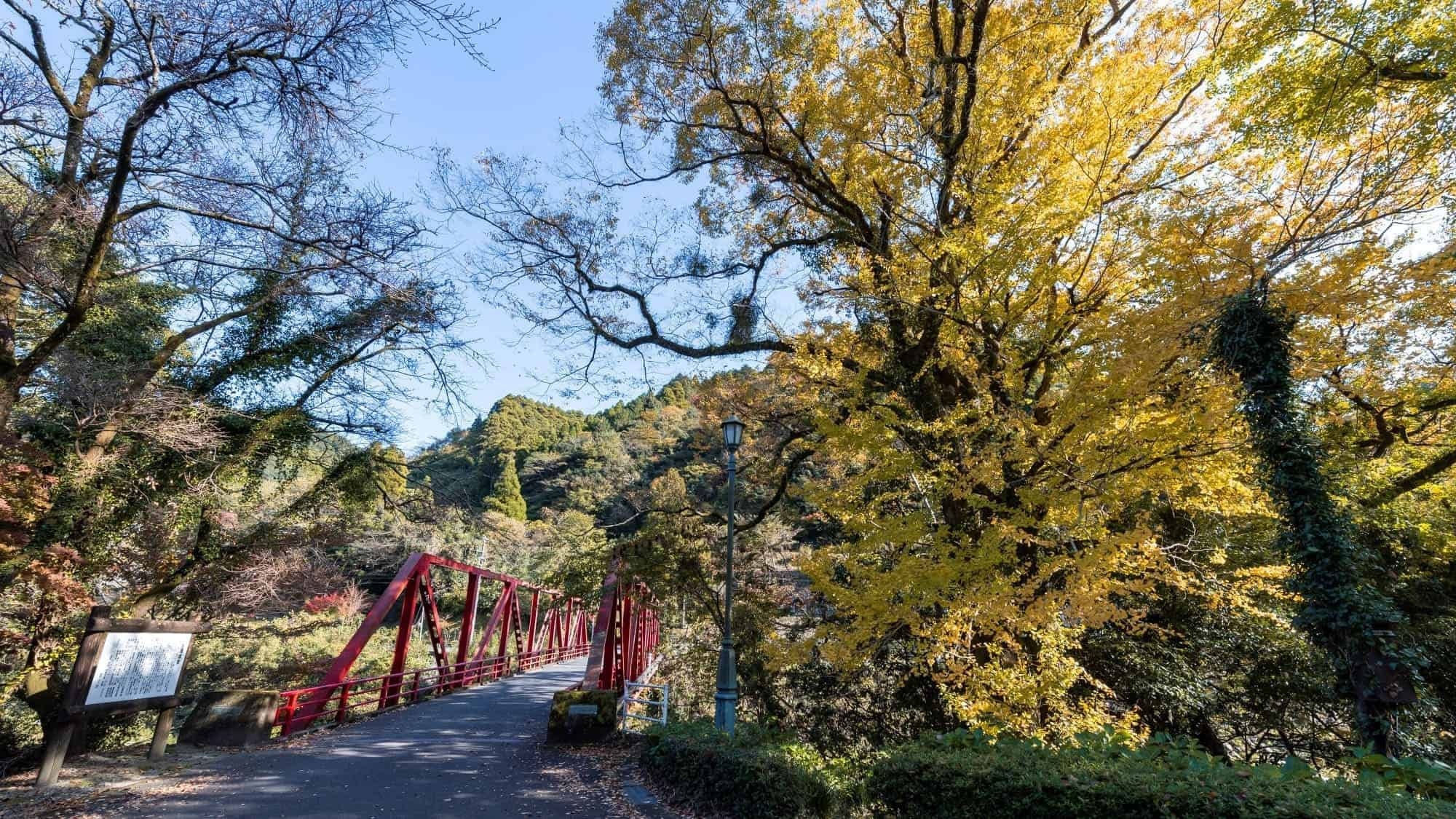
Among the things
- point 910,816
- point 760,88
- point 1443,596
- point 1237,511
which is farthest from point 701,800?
point 1443,596

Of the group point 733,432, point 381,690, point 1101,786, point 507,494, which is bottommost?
point 381,690

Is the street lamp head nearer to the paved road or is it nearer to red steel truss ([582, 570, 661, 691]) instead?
the paved road

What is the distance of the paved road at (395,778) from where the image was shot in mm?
5988

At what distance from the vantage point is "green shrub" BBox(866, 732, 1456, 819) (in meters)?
3.36

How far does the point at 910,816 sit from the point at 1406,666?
4883 millimetres

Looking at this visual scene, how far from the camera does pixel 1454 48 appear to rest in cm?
477

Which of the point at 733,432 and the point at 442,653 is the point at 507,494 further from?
the point at 733,432

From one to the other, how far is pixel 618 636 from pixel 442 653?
464 cm

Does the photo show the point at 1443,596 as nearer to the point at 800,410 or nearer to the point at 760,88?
the point at 800,410

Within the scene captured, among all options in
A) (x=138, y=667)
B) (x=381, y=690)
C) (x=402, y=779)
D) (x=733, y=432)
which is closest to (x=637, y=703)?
(x=402, y=779)

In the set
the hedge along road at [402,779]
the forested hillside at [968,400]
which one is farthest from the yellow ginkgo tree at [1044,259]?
the hedge along road at [402,779]

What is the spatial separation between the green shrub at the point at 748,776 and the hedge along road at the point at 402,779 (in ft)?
1.79

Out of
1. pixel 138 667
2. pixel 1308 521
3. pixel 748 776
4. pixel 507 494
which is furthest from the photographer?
pixel 507 494

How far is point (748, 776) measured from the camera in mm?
6012
